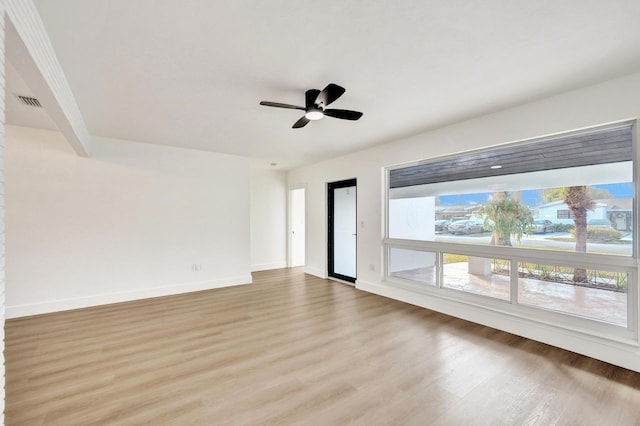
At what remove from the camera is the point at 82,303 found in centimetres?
413

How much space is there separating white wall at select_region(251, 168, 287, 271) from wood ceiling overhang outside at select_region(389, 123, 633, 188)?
3.94m

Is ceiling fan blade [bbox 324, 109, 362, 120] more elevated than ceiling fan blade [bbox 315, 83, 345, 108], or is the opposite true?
ceiling fan blade [bbox 315, 83, 345, 108]

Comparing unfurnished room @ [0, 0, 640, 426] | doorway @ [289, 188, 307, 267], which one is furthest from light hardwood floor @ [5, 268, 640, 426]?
doorway @ [289, 188, 307, 267]

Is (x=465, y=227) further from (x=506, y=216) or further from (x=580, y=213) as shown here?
(x=580, y=213)

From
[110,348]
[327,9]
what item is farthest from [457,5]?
[110,348]

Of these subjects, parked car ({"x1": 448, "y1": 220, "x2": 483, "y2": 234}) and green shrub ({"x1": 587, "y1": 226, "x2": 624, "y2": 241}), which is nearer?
green shrub ({"x1": 587, "y1": 226, "x2": 624, "y2": 241})

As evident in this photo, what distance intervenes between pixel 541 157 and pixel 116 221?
5962 mm

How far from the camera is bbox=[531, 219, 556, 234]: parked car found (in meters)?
3.09

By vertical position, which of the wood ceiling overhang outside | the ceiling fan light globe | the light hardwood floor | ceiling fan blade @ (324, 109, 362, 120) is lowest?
the light hardwood floor

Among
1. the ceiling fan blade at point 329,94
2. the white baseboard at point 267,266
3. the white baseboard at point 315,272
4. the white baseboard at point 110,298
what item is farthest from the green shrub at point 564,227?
the white baseboard at point 267,266

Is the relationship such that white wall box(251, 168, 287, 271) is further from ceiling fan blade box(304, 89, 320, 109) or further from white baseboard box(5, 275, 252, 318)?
ceiling fan blade box(304, 89, 320, 109)

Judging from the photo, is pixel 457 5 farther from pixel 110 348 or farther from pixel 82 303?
pixel 82 303

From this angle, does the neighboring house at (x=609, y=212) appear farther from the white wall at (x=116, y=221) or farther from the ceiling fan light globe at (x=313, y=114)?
the white wall at (x=116, y=221)

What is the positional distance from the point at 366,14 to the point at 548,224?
300 cm
